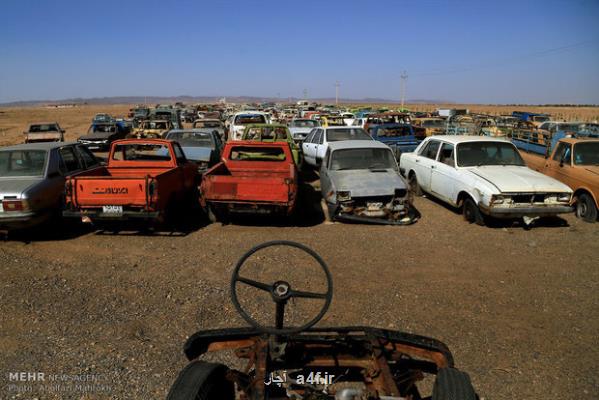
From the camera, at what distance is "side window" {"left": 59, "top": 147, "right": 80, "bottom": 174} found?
802cm

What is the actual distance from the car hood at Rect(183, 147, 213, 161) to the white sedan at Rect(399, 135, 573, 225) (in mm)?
5242

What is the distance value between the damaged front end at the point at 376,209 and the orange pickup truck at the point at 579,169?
12.1 ft

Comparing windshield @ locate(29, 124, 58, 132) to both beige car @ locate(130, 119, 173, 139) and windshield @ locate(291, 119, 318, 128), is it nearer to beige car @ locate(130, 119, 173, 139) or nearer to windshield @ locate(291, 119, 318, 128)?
beige car @ locate(130, 119, 173, 139)

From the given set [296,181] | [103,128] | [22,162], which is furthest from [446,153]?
[103,128]

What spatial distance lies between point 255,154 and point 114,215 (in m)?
4.32

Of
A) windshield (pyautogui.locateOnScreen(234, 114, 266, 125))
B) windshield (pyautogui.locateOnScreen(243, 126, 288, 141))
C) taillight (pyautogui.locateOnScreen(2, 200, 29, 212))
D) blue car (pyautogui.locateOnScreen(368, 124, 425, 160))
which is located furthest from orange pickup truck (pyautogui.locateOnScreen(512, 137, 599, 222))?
windshield (pyautogui.locateOnScreen(234, 114, 266, 125))

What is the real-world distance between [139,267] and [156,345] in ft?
7.27

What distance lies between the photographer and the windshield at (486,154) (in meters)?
8.74

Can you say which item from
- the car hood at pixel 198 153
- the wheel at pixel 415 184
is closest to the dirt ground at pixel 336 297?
the wheel at pixel 415 184

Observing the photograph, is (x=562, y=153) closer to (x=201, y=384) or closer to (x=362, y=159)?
(x=362, y=159)

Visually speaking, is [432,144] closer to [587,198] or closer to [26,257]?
[587,198]

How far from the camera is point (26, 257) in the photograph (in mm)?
6461

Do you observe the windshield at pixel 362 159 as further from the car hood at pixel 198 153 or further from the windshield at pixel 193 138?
the windshield at pixel 193 138

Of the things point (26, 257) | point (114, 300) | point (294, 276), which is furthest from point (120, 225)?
point (294, 276)
